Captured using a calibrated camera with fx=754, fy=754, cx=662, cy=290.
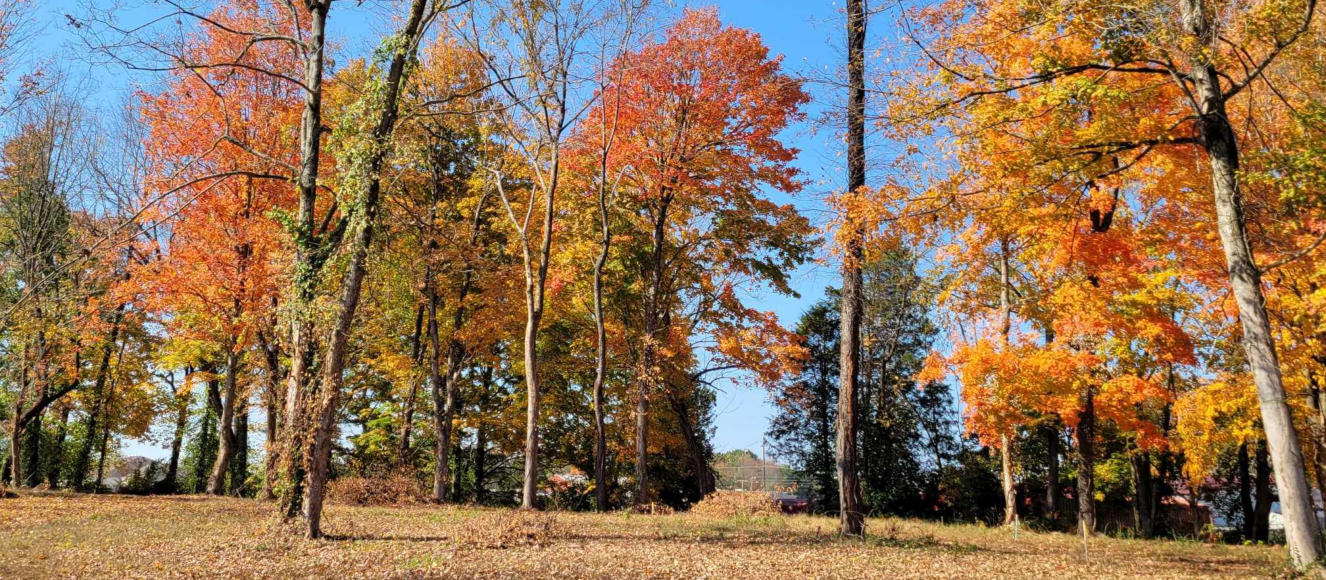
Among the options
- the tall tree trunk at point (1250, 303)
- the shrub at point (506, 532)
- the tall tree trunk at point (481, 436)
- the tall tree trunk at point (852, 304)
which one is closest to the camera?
the tall tree trunk at point (1250, 303)

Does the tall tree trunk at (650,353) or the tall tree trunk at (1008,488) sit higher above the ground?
the tall tree trunk at (650,353)

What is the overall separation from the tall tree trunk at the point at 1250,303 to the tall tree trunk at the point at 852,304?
427 centimetres

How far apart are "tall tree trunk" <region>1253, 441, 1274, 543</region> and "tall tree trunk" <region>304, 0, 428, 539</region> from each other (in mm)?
25545

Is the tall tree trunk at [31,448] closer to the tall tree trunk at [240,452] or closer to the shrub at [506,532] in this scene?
the tall tree trunk at [240,452]

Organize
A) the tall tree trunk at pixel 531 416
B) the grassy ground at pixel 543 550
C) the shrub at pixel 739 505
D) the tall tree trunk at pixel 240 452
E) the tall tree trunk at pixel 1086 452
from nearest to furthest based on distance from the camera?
the grassy ground at pixel 543 550 < the tall tree trunk at pixel 531 416 < the shrub at pixel 739 505 < the tall tree trunk at pixel 1086 452 < the tall tree trunk at pixel 240 452

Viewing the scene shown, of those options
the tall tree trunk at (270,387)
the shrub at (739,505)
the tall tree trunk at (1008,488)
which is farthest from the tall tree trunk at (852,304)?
the tall tree trunk at (1008,488)

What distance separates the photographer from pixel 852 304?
1209 centimetres

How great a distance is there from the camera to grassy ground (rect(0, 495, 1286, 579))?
27.1 feet

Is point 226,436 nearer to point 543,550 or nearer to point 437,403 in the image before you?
point 437,403

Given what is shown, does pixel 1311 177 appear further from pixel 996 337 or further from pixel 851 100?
pixel 996 337

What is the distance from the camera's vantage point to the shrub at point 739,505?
615 inches

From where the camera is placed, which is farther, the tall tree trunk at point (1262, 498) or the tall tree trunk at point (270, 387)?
the tall tree trunk at point (1262, 498)

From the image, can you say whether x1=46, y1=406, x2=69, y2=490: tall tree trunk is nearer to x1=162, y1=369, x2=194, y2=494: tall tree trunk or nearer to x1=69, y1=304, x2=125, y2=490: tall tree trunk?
x1=69, y1=304, x2=125, y2=490: tall tree trunk

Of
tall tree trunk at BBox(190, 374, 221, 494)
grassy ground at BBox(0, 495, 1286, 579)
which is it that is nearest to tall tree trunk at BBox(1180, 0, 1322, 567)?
grassy ground at BBox(0, 495, 1286, 579)
